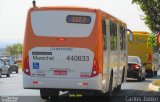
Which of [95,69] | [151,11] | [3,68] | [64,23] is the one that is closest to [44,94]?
[95,69]

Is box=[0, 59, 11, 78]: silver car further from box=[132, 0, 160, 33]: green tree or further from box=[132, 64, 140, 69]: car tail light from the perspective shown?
box=[132, 0, 160, 33]: green tree

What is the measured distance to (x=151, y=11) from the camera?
99.8ft

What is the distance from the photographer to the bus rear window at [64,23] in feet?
55.5

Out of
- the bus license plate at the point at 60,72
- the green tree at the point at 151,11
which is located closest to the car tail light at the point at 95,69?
the bus license plate at the point at 60,72

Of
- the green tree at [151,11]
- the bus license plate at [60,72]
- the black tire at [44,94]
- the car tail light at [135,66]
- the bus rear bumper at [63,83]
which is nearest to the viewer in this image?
the bus rear bumper at [63,83]

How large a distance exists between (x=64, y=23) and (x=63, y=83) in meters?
1.71

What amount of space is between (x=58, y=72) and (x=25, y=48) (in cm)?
118

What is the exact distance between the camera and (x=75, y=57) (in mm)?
16828

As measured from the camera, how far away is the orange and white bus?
1672 cm

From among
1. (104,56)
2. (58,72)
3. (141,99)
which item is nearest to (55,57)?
(58,72)

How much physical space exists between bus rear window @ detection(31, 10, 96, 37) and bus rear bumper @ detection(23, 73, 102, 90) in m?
1.28

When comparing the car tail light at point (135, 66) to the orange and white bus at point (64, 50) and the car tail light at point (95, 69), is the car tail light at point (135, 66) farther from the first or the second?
the car tail light at point (95, 69)

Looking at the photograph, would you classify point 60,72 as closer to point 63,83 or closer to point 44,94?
point 63,83

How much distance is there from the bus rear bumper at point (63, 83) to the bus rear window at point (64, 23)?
128 cm
